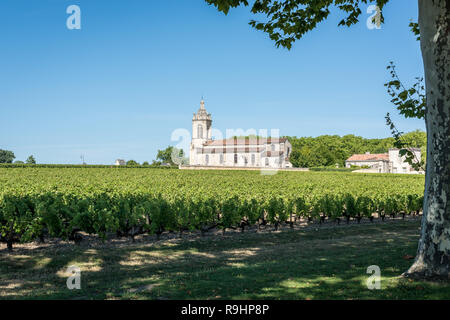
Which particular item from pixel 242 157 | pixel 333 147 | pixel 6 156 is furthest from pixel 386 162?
pixel 6 156

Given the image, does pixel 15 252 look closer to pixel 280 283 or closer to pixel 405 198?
pixel 280 283

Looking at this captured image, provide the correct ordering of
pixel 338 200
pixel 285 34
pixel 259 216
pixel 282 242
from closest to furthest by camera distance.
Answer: pixel 285 34
pixel 282 242
pixel 259 216
pixel 338 200

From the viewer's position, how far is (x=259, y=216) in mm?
16297

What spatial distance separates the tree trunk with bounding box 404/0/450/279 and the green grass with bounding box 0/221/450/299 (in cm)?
52

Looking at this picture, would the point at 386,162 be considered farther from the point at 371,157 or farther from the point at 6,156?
the point at 6,156

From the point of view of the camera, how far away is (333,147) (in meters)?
127

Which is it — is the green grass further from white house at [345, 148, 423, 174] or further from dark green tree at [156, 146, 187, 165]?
dark green tree at [156, 146, 187, 165]

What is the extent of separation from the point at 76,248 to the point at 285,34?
31.8ft

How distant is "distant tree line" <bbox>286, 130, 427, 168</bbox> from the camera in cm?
10744

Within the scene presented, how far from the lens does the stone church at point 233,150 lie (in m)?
108

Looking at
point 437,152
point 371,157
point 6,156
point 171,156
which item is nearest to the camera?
point 437,152

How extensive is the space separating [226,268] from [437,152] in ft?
17.5

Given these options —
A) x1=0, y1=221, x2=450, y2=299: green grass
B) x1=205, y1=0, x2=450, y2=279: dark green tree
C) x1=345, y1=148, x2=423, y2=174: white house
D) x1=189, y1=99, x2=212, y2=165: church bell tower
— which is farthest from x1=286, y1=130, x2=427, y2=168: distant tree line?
x1=205, y1=0, x2=450, y2=279: dark green tree
